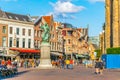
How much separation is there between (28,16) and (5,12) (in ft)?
32.8

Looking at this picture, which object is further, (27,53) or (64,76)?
(27,53)

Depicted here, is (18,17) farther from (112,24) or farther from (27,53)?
(112,24)

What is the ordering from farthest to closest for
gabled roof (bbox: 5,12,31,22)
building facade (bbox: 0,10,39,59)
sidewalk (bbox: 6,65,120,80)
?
gabled roof (bbox: 5,12,31,22) < building facade (bbox: 0,10,39,59) < sidewalk (bbox: 6,65,120,80)

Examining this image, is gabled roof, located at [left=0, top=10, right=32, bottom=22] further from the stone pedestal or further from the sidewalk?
the sidewalk

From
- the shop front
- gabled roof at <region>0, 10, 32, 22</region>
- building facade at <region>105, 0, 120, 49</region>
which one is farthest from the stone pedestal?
gabled roof at <region>0, 10, 32, 22</region>

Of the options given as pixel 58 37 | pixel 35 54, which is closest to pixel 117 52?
pixel 35 54

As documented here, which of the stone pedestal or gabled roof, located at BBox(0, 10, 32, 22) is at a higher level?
gabled roof, located at BBox(0, 10, 32, 22)

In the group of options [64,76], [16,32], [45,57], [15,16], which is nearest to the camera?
[64,76]

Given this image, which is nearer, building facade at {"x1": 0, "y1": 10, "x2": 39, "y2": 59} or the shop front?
building facade at {"x1": 0, "y1": 10, "x2": 39, "y2": 59}

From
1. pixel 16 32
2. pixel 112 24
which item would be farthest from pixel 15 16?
pixel 112 24

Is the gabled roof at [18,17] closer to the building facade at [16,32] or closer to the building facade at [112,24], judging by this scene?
the building facade at [16,32]

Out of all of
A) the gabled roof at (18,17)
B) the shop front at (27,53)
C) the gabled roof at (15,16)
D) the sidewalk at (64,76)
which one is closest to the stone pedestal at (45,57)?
the sidewalk at (64,76)

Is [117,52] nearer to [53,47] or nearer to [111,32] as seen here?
[111,32]

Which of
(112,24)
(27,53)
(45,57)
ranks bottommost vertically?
(45,57)
